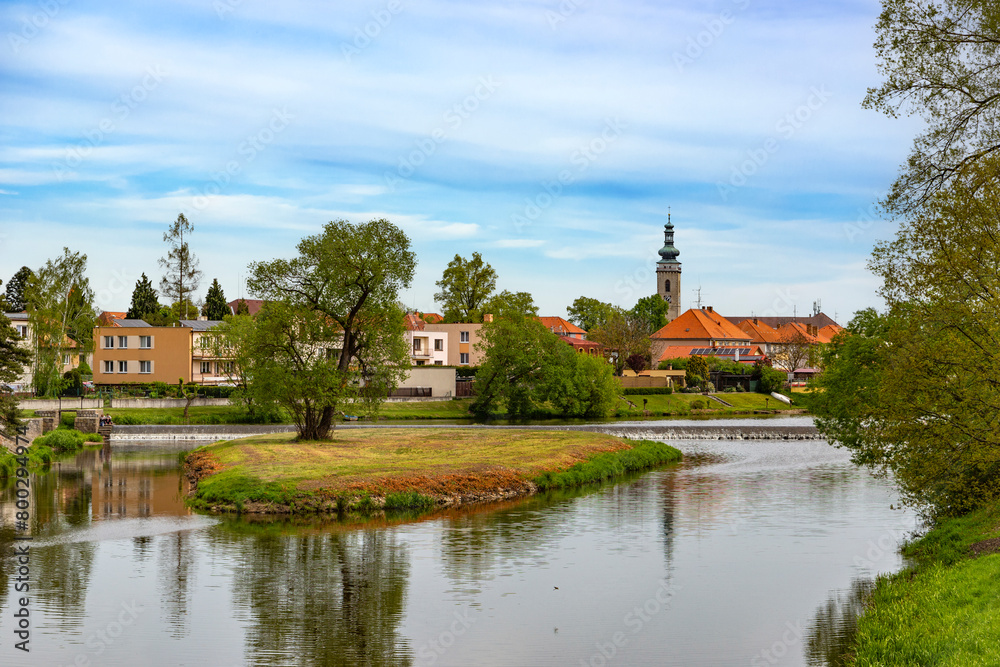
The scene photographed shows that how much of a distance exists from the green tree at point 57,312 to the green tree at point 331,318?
40.8 m

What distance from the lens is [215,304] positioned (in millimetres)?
119562

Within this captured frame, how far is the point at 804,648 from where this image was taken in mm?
17906

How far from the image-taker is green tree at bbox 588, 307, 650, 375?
133250 mm

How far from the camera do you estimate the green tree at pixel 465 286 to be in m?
120

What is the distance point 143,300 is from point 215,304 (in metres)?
8.38

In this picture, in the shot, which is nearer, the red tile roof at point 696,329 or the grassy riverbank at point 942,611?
the grassy riverbank at point 942,611

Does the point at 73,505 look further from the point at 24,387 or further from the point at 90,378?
the point at 90,378

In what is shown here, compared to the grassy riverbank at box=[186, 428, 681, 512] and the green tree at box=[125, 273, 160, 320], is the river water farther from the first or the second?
the green tree at box=[125, 273, 160, 320]

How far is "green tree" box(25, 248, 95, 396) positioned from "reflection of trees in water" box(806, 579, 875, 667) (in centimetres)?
7393

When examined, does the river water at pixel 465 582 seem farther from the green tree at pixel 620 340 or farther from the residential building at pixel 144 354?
the green tree at pixel 620 340

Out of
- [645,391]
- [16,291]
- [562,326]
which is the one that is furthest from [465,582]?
[562,326]

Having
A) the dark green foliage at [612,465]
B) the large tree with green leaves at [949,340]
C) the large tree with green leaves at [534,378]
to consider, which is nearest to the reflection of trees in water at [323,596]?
the large tree with green leaves at [949,340]

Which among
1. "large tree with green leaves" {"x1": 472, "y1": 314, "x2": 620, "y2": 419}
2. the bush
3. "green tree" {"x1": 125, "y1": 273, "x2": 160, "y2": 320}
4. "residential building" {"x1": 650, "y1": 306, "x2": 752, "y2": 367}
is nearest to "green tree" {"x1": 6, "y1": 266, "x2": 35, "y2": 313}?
"green tree" {"x1": 125, "y1": 273, "x2": 160, "y2": 320}

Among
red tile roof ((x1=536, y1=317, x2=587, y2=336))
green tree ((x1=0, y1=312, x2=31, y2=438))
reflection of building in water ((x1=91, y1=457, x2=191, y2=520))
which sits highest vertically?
red tile roof ((x1=536, y1=317, x2=587, y2=336))
